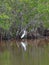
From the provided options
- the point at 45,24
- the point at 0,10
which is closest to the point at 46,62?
the point at 0,10

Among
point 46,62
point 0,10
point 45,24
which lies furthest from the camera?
point 45,24

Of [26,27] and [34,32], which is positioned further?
[34,32]

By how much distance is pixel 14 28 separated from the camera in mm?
30969

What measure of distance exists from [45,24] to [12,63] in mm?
19122

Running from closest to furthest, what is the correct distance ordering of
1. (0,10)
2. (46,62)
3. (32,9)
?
(46,62), (0,10), (32,9)

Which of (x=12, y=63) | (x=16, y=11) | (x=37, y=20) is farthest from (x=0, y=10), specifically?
(x=12, y=63)

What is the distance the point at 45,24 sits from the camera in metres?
32.9

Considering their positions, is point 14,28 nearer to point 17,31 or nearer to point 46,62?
point 17,31

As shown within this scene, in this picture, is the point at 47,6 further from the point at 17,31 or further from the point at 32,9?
the point at 17,31

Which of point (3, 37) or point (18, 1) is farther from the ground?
point (18, 1)

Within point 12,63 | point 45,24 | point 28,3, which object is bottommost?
point 12,63

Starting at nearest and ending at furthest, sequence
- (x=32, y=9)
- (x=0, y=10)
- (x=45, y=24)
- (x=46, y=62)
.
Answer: (x=46, y=62)
(x=0, y=10)
(x=32, y=9)
(x=45, y=24)

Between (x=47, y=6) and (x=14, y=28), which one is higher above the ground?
(x=47, y=6)

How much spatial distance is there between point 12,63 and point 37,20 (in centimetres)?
1670
